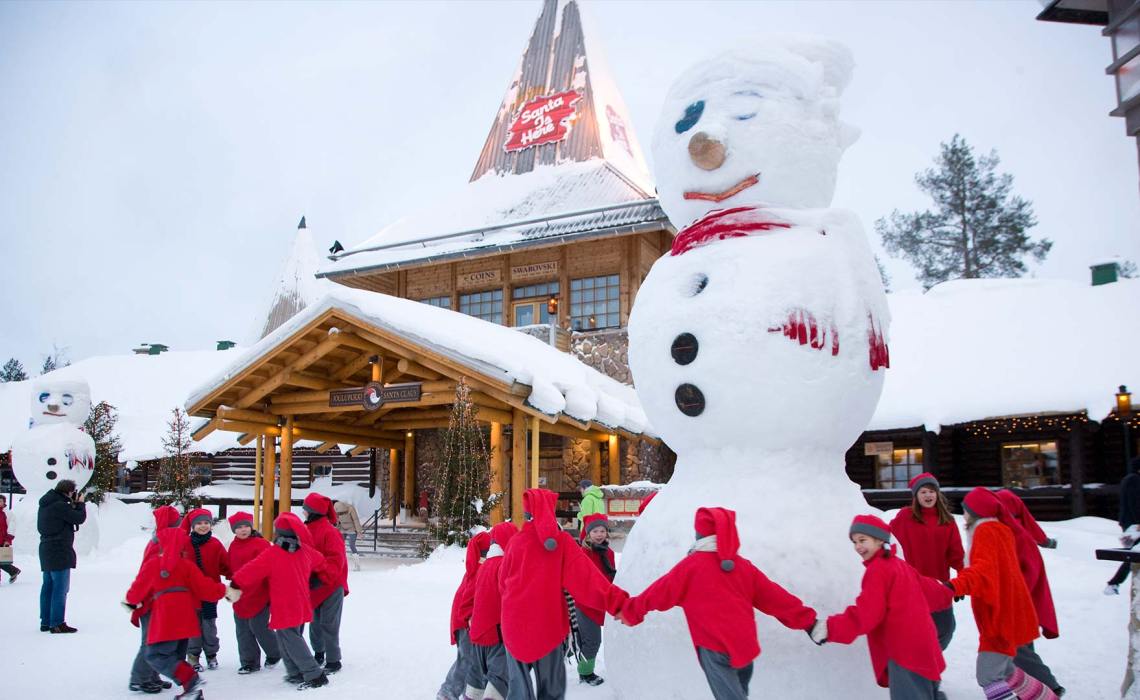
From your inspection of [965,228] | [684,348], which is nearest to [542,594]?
[684,348]

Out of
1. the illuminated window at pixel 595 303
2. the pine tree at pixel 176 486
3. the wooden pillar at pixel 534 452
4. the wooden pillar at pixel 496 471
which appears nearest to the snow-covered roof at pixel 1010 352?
the wooden pillar at pixel 534 452

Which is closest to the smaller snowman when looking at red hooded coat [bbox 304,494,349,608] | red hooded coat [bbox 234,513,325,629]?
red hooded coat [bbox 304,494,349,608]

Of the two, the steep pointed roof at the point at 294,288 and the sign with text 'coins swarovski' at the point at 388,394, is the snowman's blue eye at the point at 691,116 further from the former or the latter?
the steep pointed roof at the point at 294,288

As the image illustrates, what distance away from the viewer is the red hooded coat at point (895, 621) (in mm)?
3736

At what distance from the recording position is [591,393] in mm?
13398

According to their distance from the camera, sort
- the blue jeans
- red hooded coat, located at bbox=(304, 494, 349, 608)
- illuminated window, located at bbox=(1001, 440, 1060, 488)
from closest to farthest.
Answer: red hooded coat, located at bbox=(304, 494, 349, 608)
the blue jeans
illuminated window, located at bbox=(1001, 440, 1060, 488)

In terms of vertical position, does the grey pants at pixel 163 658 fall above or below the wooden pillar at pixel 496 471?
below

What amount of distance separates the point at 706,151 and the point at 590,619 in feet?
10.3

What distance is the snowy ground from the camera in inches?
227

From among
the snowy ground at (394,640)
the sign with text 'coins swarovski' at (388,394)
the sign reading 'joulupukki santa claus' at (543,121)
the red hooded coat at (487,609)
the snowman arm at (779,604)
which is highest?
the sign reading 'joulupukki santa claus' at (543,121)

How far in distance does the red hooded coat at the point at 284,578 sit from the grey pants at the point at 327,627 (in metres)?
0.36

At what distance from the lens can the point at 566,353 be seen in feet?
55.1

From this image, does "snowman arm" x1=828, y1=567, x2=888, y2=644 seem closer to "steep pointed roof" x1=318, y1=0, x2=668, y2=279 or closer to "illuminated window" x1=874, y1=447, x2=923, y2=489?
"illuminated window" x1=874, y1=447, x2=923, y2=489

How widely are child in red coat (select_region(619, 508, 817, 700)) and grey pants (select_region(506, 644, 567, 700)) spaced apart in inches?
28.3
